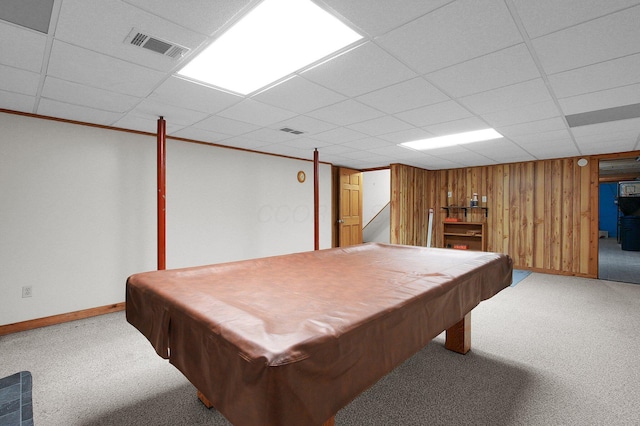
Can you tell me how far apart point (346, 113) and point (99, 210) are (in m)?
3.14

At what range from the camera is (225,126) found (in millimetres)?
3629

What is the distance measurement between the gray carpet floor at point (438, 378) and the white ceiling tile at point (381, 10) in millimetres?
2267

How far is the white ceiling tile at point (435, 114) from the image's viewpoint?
9.58ft

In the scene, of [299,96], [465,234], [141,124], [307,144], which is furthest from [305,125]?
[465,234]

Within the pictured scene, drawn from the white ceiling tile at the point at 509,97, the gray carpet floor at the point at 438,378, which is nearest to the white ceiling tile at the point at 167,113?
the gray carpet floor at the point at 438,378

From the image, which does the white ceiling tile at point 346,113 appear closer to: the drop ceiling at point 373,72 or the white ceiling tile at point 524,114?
the drop ceiling at point 373,72

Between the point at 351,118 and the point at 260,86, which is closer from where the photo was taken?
the point at 260,86

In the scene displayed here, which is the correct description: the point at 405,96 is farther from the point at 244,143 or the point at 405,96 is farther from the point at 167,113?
the point at 244,143

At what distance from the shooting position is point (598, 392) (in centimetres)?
203

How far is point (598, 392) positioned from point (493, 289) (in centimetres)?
87

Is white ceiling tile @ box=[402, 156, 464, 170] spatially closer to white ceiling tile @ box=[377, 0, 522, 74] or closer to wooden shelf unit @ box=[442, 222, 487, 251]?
wooden shelf unit @ box=[442, 222, 487, 251]

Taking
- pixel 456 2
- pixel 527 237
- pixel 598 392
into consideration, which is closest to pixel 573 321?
pixel 598 392

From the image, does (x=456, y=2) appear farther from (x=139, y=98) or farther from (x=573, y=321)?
(x=573, y=321)

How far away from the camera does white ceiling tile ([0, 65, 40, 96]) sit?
2.19 m
